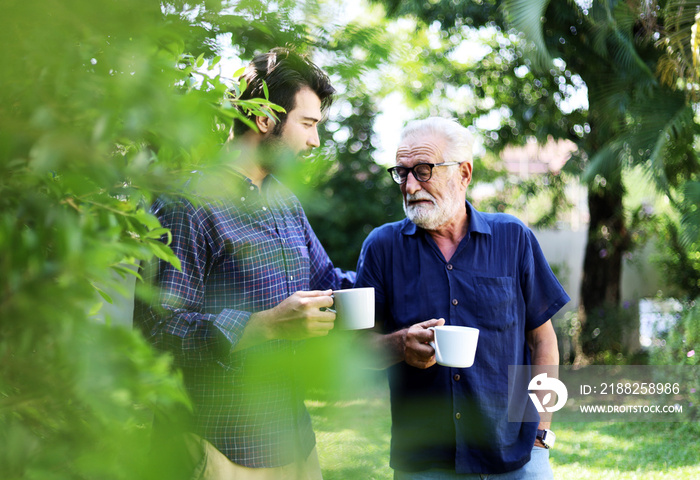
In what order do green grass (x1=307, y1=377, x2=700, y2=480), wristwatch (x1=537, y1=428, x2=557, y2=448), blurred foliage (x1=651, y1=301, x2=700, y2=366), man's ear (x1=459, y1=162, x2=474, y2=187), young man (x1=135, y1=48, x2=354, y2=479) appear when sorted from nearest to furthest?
young man (x1=135, y1=48, x2=354, y2=479) → wristwatch (x1=537, y1=428, x2=557, y2=448) → man's ear (x1=459, y1=162, x2=474, y2=187) → green grass (x1=307, y1=377, x2=700, y2=480) → blurred foliage (x1=651, y1=301, x2=700, y2=366)

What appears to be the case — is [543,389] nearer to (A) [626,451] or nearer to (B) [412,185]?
(B) [412,185]

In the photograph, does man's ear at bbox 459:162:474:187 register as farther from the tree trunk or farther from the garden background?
the tree trunk

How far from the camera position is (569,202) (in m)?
9.55

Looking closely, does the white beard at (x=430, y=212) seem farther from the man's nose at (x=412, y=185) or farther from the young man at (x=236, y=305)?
the young man at (x=236, y=305)

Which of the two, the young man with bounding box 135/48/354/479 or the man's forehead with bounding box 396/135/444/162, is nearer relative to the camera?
the young man with bounding box 135/48/354/479

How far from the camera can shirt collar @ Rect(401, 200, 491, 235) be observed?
7.27ft

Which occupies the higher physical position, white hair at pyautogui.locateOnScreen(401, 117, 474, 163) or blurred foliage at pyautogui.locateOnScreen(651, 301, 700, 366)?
white hair at pyautogui.locateOnScreen(401, 117, 474, 163)

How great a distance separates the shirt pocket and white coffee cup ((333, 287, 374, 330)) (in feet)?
1.73

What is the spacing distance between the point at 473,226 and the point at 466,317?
33 cm

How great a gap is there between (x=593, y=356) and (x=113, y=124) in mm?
9644

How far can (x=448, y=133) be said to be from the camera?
89.1 inches

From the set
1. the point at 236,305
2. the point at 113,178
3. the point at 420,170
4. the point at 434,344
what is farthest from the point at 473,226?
the point at 113,178

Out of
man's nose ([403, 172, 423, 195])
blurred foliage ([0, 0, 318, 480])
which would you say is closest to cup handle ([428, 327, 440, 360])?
man's nose ([403, 172, 423, 195])

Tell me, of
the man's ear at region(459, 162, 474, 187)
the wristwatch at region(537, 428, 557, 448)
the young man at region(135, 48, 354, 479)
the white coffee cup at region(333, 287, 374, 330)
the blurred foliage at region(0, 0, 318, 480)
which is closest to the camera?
the blurred foliage at region(0, 0, 318, 480)
